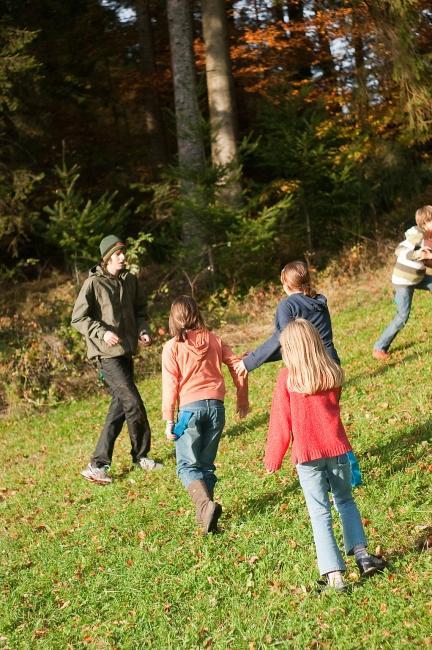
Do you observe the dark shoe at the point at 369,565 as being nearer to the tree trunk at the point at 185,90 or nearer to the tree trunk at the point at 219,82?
the tree trunk at the point at 185,90

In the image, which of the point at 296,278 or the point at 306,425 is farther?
the point at 296,278

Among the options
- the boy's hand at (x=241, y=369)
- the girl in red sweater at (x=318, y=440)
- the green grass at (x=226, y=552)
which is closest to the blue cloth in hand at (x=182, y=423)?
the boy's hand at (x=241, y=369)

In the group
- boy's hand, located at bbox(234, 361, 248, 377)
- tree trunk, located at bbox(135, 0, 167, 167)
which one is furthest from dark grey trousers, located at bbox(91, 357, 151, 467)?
tree trunk, located at bbox(135, 0, 167, 167)

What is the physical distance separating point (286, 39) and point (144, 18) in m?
4.86

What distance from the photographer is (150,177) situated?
2503 centimetres

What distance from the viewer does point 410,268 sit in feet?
30.5

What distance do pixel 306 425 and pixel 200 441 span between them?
4.74 feet

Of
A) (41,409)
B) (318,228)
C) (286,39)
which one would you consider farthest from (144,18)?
(41,409)

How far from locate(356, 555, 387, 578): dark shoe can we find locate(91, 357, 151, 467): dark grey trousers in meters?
3.46

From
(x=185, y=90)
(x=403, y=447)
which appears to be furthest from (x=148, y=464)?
(x=185, y=90)

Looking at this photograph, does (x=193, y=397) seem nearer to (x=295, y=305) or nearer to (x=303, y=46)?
(x=295, y=305)

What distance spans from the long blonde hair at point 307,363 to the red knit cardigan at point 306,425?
8cm

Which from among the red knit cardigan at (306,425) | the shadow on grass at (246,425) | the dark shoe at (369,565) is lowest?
the shadow on grass at (246,425)

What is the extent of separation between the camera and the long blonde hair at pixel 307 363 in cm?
477
